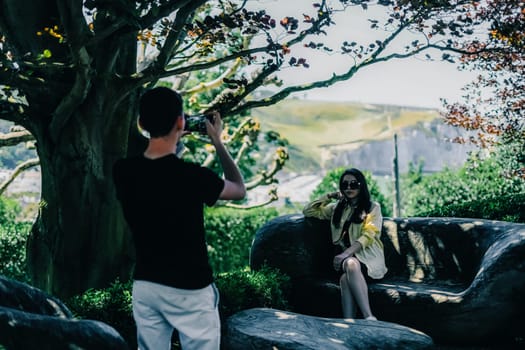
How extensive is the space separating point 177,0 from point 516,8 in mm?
5726

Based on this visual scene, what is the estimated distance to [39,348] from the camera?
326 centimetres

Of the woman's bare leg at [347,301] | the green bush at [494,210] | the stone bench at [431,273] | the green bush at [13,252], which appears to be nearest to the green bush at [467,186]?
the green bush at [494,210]

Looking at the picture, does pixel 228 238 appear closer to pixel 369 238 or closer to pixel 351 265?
pixel 369 238

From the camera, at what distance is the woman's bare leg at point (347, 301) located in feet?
21.3

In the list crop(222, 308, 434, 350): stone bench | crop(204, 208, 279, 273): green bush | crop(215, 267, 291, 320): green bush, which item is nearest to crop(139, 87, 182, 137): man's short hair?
crop(222, 308, 434, 350): stone bench

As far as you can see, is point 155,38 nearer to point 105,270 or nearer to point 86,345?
point 105,270

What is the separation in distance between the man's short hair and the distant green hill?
75.3 meters

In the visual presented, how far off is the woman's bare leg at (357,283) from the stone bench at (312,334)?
0.84 metres

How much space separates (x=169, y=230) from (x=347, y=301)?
3.83m

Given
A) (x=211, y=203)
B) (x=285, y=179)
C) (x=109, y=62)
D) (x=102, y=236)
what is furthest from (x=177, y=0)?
(x=285, y=179)

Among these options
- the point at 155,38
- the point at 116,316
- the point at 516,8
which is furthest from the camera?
the point at 516,8

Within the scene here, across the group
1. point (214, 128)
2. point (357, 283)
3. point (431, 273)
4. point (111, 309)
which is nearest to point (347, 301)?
point (357, 283)

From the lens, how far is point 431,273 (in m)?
7.43

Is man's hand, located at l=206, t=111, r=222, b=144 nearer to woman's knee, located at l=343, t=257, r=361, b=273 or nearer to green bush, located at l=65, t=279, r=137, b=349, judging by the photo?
green bush, located at l=65, t=279, r=137, b=349
